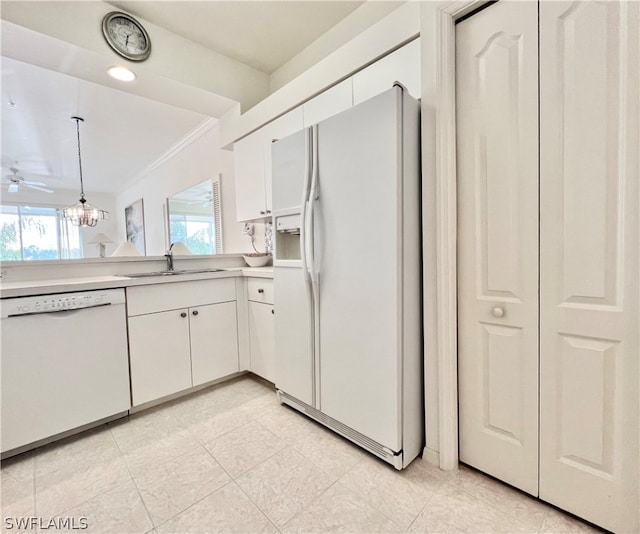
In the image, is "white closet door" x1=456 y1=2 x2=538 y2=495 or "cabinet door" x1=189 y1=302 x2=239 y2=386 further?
"cabinet door" x1=189 y1=302 x2=239 y2=386

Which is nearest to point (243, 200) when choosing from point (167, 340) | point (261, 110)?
point (261, 110)

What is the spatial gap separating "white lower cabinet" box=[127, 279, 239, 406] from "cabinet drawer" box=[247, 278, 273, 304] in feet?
0.45

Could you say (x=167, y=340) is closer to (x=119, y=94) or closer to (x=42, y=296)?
(x=42, y=296)

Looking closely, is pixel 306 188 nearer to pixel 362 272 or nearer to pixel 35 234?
pixel 362 272

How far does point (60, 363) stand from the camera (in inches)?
66.3

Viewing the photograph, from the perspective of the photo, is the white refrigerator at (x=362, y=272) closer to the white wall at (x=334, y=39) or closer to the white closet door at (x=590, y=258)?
the white closet door at (x=590, y=258)

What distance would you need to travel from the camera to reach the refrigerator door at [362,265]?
4.50 feet

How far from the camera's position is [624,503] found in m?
1.07

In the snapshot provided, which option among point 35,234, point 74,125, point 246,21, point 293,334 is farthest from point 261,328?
point 35,234

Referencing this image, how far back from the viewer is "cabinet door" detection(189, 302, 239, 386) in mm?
2256

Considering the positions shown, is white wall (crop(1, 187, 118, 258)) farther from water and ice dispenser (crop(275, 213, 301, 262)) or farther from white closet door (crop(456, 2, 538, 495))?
Answer: white closet door (crop(456, 2, 538, 495))

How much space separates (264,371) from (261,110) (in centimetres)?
211

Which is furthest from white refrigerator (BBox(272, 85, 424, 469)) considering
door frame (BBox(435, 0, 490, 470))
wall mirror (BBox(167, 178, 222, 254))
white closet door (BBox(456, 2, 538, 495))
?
wall mirror (BBox(167, 178, 222, 254))

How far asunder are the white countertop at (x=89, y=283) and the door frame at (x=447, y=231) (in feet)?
4.07
